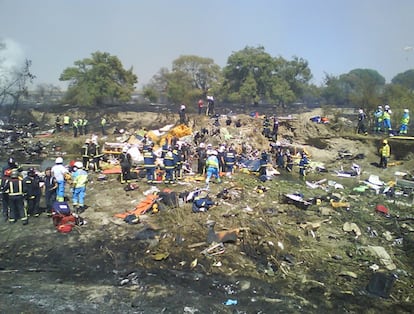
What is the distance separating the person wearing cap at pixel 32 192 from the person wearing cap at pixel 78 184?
100cm

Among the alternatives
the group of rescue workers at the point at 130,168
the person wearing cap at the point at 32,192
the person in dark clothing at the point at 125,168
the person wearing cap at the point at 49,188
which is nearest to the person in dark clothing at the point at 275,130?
the group of rescue workers at the point at 130,168

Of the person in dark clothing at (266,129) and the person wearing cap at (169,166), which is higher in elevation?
the person in dark clothing at (266,129)

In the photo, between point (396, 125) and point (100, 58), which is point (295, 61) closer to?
point (396, 125)

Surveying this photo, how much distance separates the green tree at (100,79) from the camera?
2814cm

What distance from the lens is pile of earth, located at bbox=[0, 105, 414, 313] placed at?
6.84m

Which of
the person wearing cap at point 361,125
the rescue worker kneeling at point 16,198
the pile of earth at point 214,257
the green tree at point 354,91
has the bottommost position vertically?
the pile of earth at point 214,257

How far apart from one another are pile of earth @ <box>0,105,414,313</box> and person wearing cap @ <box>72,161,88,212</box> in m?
0.47

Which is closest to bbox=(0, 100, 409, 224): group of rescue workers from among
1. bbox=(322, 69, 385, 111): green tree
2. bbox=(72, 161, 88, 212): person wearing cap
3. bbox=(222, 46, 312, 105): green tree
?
bbox=(72, 161, 88, 212): person wearing cap

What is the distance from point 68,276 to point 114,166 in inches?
374

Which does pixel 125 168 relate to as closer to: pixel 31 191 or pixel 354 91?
pixel 31 191

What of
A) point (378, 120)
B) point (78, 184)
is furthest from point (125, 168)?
point (378, 120)

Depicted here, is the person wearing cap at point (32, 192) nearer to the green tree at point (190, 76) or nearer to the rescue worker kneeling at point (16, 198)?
the rescue worker kneeling at point (16, 198)

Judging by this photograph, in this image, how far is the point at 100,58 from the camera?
28.6 meters

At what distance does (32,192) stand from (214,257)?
5.60m
